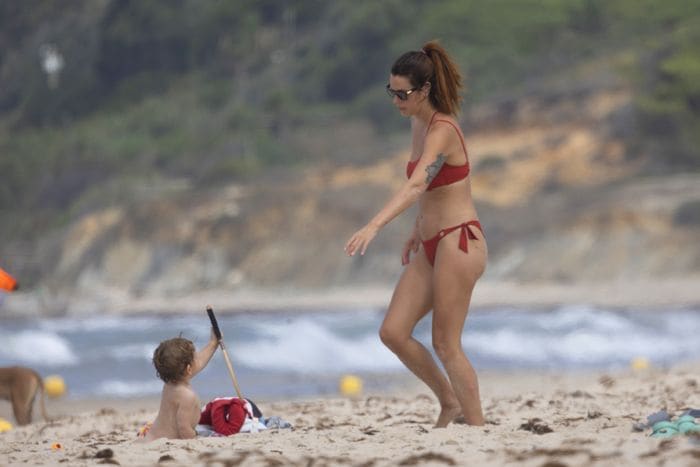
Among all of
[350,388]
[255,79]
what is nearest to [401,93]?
[350,388]

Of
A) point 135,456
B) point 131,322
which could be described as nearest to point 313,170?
point 131,322

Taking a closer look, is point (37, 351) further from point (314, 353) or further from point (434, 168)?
point (434, 168)

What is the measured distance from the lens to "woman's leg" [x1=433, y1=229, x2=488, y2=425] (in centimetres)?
616

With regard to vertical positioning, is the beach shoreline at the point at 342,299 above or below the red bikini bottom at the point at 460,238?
above

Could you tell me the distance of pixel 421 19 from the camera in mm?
70625

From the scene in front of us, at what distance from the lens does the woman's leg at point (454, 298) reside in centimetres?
616

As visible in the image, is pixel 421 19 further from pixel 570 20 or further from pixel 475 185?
pixel 475 185

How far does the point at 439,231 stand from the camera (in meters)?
6.22

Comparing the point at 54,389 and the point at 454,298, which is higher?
the point at 54,389

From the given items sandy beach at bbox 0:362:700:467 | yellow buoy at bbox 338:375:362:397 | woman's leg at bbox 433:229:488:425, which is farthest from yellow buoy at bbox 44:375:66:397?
woman's leg at bbox 433:229:488:425

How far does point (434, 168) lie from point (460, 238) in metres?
0.32

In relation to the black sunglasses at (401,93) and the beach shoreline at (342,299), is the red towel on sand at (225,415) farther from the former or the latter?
the beach shoreline at (342,299)

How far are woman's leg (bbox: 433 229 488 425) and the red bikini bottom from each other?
0.06 feet

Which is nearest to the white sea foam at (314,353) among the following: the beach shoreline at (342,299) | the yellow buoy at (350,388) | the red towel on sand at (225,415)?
the yellow buoy at (350,388)
